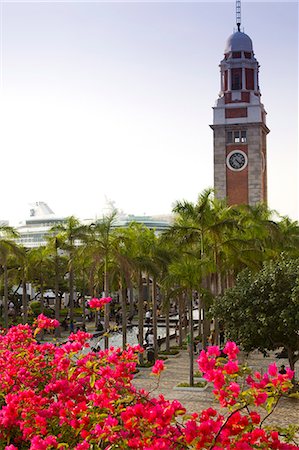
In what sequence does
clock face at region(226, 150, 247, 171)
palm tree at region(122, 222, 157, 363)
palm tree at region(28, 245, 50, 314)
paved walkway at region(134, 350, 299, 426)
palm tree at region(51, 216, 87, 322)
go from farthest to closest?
1. clock face at region(226, 150, 247, 171)
2. palm tree at region(28, 245, 50, 314)
3. palm tree at region(51, 216, 87, 322)
4. palm tree at region(122, 222, 157, 363)
5. paved walkway at region(134, 350, 299, 426)

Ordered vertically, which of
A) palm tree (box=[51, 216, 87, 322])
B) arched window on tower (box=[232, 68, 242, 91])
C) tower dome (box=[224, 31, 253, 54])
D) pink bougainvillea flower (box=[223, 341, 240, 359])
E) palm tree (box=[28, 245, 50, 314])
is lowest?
pink bougainvillea flower (box=[223, 341, 240, 359])

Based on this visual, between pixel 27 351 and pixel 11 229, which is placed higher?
pixel 11 229

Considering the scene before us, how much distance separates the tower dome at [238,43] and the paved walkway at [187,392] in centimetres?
4166

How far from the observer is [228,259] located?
29859 millimetres

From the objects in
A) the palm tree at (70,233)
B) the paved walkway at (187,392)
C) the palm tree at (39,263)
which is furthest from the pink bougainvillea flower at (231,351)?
the palm tree at (39,263)

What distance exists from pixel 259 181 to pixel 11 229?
1381 inches

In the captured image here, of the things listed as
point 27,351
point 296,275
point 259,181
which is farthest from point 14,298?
point 27,351

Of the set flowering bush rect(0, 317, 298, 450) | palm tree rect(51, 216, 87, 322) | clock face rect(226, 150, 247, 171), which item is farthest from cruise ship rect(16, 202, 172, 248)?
flowering bush rect(0, 317, 298, 450)

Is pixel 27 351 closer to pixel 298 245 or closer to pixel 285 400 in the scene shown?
pixel 285 400

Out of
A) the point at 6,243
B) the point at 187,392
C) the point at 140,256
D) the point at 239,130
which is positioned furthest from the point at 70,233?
the point at 239,130

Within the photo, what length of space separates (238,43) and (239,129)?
869cm

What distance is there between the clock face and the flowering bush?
55.0m

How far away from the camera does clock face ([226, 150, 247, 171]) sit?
6390 cm

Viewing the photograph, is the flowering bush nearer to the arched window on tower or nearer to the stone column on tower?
the stone column on tower
